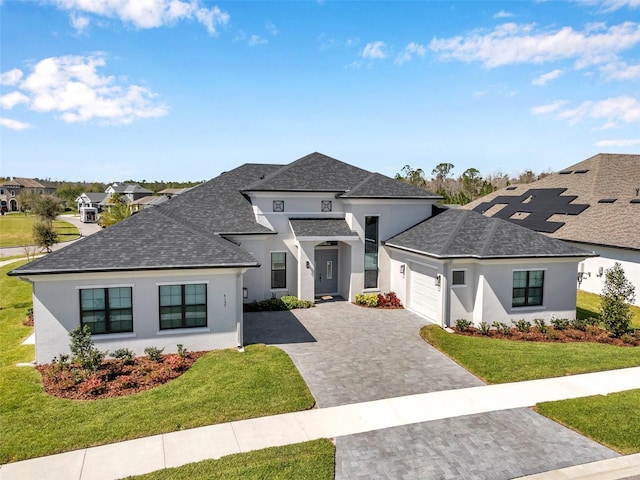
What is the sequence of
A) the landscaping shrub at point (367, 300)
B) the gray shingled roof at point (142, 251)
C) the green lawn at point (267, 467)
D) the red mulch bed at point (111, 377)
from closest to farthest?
Answer: the green lawn at point (267, 467) < the red mulch bed at point (111, 377) < the gray shingled roof at point (142, 251) < the landscaping shrub at point (367, 300)

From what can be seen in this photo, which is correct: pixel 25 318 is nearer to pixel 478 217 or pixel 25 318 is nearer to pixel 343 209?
pixel 343 209

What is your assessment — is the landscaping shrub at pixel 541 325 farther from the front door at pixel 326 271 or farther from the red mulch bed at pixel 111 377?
the red mulch bed at pixel 111 377

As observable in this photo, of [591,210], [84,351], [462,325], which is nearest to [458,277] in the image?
[462,325]

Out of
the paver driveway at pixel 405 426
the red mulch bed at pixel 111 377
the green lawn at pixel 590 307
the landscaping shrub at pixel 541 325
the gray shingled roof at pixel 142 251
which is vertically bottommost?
the paver driveway at pixel 405 426

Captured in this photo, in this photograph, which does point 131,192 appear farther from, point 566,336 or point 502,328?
point 566,336

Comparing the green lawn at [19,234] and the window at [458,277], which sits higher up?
the window at [458,277]

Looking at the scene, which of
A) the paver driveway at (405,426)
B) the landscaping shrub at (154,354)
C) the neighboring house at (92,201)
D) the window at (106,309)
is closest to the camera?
the paver driveway at (405,426)

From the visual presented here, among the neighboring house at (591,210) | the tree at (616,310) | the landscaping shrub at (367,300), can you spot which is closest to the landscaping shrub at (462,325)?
the landscaping shrub at (367,300)
